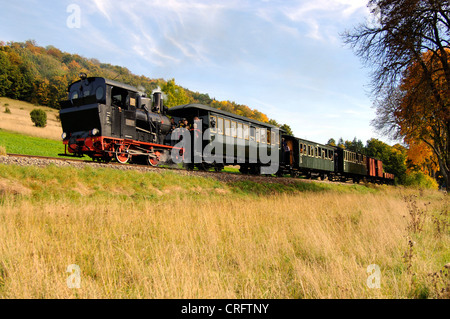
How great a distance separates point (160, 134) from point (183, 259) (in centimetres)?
1154

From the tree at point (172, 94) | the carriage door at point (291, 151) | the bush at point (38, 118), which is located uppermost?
the tree at point (172, 94)

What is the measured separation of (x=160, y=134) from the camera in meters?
14.7

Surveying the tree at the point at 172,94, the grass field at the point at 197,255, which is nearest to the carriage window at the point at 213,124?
the grass field at the point at 197,255

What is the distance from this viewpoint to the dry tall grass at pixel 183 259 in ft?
10.2

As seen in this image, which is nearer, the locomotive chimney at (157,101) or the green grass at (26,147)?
the locomotive chimney at (157,101)

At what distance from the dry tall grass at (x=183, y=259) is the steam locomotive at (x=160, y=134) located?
600 cm

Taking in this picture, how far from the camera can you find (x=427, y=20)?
12.7m

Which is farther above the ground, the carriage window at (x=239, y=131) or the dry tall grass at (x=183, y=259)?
the carriage window at (x=239, y=131)

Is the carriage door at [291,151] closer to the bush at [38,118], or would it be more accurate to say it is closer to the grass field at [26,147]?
the grass field at [26,147]

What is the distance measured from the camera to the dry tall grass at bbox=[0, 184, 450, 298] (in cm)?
312

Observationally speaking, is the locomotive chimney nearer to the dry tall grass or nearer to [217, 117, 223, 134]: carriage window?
[217, 117, 223, 134]: carriage window

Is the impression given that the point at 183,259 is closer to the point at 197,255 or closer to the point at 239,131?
the point at 197,255

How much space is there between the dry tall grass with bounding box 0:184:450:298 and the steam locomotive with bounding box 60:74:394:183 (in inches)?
236
